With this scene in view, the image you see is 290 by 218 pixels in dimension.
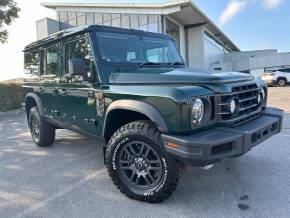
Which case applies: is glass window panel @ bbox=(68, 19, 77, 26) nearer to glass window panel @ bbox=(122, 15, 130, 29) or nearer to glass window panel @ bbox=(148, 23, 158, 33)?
glass window panel @ bbox=(122, 15, 130, 29)

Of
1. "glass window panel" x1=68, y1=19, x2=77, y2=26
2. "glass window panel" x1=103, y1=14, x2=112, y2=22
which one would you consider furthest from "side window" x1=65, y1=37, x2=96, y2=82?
"glass window panel" x1=68, y1=19, x2=77, y2=26

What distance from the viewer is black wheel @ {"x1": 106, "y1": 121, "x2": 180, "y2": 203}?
3411 millimetres

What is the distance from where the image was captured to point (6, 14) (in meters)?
14.0

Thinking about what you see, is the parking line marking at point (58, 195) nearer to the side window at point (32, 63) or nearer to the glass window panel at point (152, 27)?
the side window at point (32, 63)

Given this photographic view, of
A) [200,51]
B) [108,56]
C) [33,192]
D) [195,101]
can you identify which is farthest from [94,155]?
[200,51]

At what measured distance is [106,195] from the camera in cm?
387

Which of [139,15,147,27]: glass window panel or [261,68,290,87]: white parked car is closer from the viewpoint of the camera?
[261,68,290,87]: white parked car

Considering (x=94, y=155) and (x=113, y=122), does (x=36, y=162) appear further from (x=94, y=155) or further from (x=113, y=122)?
(x=113, y=122)

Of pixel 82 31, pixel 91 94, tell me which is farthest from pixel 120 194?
pixel 82 31

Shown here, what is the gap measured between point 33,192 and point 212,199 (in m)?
2.20

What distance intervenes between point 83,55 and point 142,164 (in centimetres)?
178

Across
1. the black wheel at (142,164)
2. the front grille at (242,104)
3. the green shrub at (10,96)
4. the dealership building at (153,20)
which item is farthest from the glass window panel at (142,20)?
the black wheel at (142,164)

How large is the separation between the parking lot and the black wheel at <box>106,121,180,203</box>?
14 cm

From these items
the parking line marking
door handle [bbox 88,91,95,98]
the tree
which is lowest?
the parking line marking
